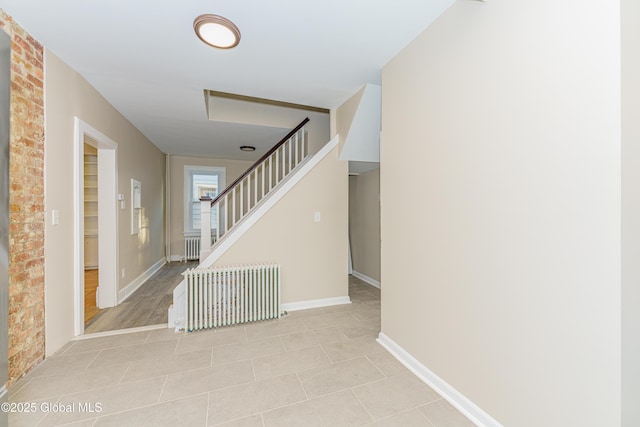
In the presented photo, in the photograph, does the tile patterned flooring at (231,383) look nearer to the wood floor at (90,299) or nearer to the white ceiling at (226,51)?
the wood floor at (90,299)

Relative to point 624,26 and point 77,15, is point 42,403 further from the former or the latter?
point 624,26

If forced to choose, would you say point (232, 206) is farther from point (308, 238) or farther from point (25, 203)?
point (25, 203)

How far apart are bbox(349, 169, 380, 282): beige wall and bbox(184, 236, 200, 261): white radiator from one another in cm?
366

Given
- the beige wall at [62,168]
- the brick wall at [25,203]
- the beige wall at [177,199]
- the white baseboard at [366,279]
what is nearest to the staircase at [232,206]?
the beige wall at [62,168]

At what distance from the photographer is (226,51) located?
7.30ft

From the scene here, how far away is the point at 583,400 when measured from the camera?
3.70 ft

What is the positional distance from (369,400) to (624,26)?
2.20m

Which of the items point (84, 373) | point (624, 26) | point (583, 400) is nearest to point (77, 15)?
point (84, 373)

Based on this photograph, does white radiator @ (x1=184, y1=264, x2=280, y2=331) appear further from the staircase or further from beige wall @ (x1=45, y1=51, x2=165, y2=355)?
beige wall @ (x1=45, y1=51, x2=165, y2=355)

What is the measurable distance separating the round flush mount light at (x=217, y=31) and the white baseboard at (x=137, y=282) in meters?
3.32

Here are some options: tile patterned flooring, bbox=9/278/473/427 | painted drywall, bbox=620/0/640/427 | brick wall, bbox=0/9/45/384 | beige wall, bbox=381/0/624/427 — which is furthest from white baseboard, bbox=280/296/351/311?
painted drywall, bbox=620/0/640/427

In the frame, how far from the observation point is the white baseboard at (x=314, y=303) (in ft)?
10.7

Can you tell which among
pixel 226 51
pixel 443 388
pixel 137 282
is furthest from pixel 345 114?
pixel 137 282

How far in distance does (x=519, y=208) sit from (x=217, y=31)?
7.32 feet
